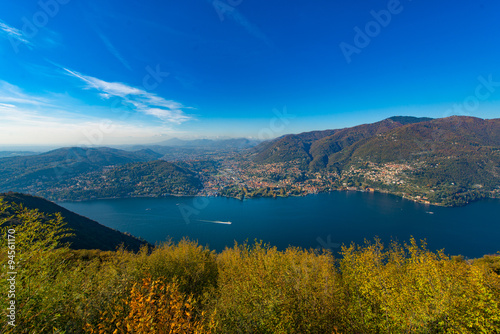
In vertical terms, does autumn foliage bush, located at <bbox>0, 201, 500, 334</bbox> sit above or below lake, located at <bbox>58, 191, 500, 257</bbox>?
above

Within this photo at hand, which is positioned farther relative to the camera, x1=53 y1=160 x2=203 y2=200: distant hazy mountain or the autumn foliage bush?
x1=53 y1=160 x2=203 y2=200: distant hazy mountain

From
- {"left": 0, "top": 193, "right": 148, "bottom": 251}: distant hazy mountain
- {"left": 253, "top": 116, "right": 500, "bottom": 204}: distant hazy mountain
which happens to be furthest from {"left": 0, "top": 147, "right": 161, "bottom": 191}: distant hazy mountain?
{"left": 253, "top": 116, "right": 500, "bottom": 204}: distant hazy mountain

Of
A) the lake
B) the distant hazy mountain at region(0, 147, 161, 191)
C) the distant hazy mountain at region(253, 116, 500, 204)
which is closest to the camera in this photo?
the lake

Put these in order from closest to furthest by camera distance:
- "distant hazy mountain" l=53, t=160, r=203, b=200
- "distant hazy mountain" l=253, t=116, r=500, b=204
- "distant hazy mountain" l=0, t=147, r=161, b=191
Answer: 1. "distant hazy mountain" l=253, t=116, r=500, b=204
2. "distant hazy mountain" l=53, t=160, r=203, b=200
3. "distant hazy mountain" l=0, t=147, r=161, b=191

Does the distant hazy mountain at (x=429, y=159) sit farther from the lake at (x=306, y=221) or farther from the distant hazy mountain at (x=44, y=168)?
the distant hazy mountain at (x=44, y=168)

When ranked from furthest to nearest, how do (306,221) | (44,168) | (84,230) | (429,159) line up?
(429,159) < (44,168) < (306,221) < (84,230)

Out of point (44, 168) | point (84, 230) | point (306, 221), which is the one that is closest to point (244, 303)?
point (84, 230)

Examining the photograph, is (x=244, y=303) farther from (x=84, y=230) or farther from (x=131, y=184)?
(x=131, y=184)

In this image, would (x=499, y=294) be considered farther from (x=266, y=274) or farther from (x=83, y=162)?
(x=83, y=162)

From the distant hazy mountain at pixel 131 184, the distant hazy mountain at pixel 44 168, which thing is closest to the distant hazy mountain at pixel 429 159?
the distant hazy mountain at pixel 131 184

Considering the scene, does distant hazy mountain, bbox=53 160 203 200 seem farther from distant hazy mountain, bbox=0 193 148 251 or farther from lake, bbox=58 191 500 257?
distant hazy mountain, bbox=0 193 148 251
